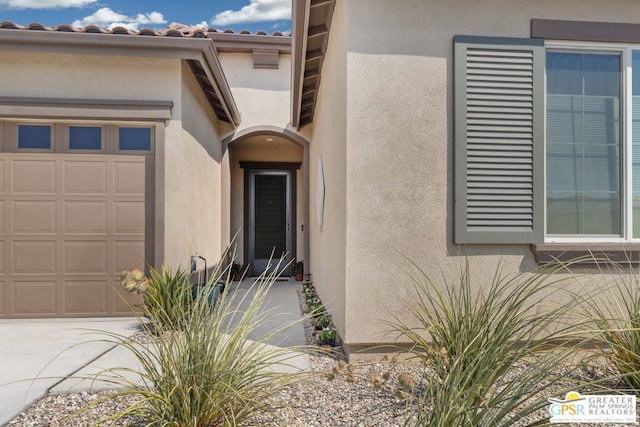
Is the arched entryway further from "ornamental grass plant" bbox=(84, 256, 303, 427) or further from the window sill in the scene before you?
"ornamental grass plant" bbox=(84, 256, 303, 427)

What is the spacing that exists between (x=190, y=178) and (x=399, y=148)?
368cm

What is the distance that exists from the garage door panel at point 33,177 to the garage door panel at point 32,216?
0.52ft

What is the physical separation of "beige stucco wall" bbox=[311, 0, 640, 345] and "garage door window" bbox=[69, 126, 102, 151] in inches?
143

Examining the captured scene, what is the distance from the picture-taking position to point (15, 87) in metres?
5.21

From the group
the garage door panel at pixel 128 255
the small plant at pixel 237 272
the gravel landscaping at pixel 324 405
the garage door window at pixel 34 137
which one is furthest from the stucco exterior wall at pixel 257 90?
the gravel landscaping at pixel 324 405

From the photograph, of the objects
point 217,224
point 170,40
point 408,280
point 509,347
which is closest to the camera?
point 509,347

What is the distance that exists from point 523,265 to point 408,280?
111 centimetres

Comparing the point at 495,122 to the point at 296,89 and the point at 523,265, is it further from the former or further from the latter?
the point at 296,89

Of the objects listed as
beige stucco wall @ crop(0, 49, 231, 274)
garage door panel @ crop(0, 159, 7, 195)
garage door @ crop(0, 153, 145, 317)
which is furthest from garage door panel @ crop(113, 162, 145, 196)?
garage door panel @ crop(0, 159, 7, 195)

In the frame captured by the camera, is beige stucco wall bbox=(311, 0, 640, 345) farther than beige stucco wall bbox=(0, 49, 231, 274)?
No

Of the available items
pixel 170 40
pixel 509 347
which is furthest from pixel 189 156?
pixel 509 347

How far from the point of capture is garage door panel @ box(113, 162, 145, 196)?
533 cm

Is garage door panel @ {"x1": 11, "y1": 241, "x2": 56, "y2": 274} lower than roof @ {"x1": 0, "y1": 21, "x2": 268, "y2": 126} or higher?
lower

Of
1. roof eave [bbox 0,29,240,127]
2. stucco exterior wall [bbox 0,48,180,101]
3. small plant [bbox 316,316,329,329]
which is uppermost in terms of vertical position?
roof eave [bbox 0,29,240,127]
